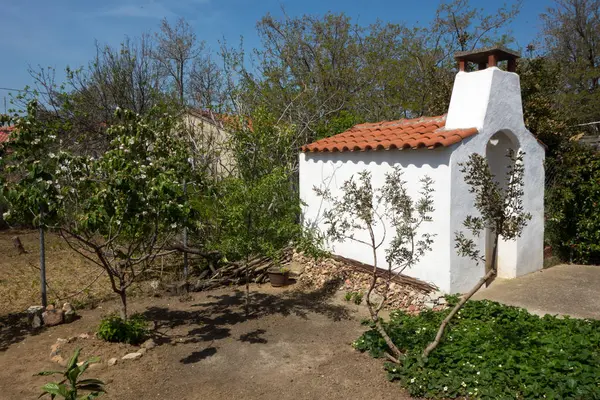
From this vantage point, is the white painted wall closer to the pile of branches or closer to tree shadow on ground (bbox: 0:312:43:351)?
the pile of branches

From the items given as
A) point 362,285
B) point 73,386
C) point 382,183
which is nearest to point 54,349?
point 73,386

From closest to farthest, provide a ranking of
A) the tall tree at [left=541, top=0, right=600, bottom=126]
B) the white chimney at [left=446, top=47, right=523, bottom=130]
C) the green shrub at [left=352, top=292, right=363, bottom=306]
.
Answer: the white chimney at [left=446, top=47, right=523, bottom=130] → the green shrub at [left=352, top=292, right=363, bottom=306] → the tall tree at [left=541, top=0, right=600, bottom=126]

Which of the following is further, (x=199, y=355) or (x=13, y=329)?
(x=13, y=329)

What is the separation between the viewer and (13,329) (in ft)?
20.3

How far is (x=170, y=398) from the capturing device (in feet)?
14.1

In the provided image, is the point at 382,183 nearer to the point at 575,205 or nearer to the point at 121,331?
the point at 575,205

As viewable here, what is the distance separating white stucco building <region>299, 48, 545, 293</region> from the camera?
6.56 metres

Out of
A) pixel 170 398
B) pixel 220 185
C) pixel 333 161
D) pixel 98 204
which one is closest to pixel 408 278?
pixel 333 161

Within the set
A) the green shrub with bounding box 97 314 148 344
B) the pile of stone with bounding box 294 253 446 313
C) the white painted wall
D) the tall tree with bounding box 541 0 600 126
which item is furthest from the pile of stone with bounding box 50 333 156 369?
the tall tree with bounding box 541 0 600 126

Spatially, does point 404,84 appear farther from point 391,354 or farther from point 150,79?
point 391,354

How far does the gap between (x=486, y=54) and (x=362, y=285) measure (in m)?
4.43

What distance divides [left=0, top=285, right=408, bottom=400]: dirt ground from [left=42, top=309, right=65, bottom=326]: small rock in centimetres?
13

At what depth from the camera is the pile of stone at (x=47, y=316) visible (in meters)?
6.28

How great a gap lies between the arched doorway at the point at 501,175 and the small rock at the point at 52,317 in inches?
270
